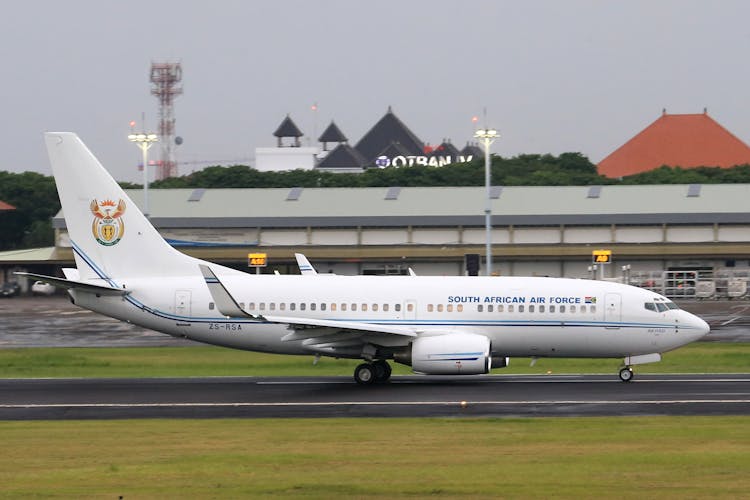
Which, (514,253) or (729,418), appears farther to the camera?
(514,253)

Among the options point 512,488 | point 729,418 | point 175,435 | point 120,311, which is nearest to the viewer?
point 512,488

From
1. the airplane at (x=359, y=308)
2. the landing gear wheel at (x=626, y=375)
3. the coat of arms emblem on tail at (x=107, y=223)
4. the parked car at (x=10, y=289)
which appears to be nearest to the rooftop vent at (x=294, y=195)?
the parked car at (x=10, y=289)

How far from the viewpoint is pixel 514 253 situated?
85125mm

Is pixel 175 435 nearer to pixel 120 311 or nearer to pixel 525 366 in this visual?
pixel 120 311

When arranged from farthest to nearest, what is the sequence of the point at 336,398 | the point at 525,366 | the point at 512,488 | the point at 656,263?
1. the point at 656,263
2. the point at 525,366
3. the point at 336,398
4. the point at 512,488

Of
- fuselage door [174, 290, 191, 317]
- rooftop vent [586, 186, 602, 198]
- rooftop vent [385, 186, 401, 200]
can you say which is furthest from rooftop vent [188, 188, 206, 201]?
fuselage door [174, 290, 191, 317]

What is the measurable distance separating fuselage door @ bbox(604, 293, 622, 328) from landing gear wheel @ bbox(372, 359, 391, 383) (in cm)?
680

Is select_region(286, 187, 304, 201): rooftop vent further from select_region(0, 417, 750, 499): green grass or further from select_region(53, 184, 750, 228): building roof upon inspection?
select_region(0, 417, 750, 499): green grass

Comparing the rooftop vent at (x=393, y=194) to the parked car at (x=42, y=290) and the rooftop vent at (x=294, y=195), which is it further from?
the parked car at (x=42, y=290)

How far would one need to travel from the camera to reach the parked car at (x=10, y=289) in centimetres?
8347

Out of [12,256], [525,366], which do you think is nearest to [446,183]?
[12,256]

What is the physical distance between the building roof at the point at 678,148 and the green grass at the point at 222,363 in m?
107

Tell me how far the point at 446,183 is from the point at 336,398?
88.8 metres

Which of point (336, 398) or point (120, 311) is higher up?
point (120, 311)
